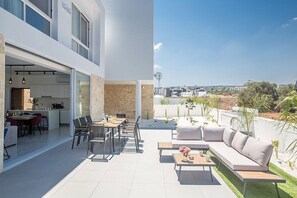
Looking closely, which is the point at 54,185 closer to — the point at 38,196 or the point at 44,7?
the point at 38,196

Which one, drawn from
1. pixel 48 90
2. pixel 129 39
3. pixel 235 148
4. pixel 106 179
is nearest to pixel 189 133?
pixel 235 148

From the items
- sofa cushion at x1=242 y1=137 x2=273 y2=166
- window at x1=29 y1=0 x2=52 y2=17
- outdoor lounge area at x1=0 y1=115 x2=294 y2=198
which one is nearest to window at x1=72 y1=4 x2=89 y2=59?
window at x1=29 y1=0 x2=52 y2=17

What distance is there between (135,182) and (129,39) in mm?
10598

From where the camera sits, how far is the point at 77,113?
373 inches

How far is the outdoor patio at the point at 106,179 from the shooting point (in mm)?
4023

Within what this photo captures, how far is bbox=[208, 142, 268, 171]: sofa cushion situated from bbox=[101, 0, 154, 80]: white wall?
835cm

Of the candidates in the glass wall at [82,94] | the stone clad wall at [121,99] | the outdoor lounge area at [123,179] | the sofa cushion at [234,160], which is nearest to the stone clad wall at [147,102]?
the stone clad wall at [121,99]

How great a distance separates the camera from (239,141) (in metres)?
5.53

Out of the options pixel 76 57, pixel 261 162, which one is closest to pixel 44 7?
pixel 76 57

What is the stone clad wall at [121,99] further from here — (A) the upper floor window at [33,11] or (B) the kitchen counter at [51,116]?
(A) the upper floor window at [33,11]

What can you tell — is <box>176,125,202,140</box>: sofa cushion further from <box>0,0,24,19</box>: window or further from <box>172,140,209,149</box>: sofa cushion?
<box>0,0,24,19</box>: window

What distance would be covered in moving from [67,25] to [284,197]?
842 cm

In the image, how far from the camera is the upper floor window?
550 cm

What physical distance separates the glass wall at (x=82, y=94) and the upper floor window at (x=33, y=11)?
105 inches
